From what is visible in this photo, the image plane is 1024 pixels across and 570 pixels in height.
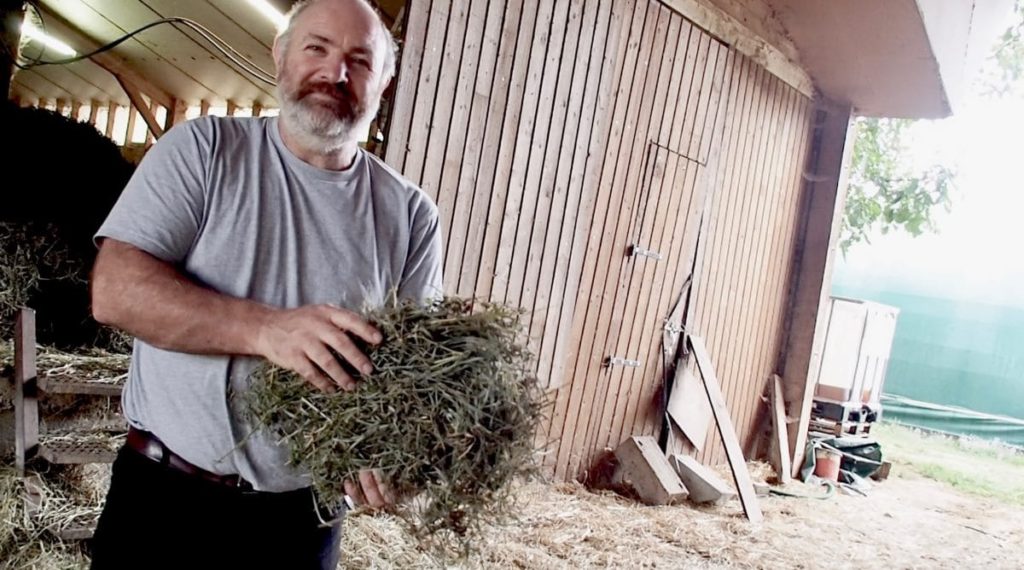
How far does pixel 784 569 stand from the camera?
4.31 m

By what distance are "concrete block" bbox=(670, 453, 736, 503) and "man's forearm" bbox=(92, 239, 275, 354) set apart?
4688 mm

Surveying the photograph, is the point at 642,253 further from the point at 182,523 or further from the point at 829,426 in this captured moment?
the point at 182,523

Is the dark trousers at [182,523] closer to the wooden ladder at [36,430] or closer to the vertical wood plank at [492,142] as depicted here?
the wooden ladder at [36,430]

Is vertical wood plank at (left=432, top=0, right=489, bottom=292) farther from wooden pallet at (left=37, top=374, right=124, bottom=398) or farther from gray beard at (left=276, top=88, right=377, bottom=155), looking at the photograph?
gray beard at (left=276, top=88, right=377, bottom=155)

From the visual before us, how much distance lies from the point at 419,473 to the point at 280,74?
0.89 meters

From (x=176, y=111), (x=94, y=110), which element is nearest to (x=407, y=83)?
(x=176, y=111)

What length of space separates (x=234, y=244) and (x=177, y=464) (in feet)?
1.37

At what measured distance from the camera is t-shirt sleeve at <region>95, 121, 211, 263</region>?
1341 mm

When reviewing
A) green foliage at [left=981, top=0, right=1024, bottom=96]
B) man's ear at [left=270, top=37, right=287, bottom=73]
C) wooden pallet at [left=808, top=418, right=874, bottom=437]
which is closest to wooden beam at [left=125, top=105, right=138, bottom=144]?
wooden pallet at [left=808, top=418, right=874, bottom=437]

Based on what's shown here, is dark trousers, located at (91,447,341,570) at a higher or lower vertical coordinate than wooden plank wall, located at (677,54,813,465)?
lower

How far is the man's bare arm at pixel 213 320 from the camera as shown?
45.9 inches

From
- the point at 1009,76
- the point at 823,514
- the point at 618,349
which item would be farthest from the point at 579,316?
the point at 1009,76

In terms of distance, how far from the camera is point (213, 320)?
1268 mm

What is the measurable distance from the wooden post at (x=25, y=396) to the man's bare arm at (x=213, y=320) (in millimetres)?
2213
